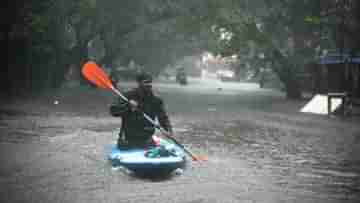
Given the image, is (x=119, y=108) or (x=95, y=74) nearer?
(x=119, y=108)

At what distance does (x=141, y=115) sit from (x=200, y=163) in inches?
74.0

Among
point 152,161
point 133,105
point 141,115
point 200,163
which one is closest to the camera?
point 152,161

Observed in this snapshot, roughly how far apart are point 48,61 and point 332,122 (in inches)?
785

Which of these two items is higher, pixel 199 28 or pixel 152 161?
pixel 199 28

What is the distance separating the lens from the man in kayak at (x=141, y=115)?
10.4m

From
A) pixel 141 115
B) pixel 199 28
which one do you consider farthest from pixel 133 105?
pixel 199 28

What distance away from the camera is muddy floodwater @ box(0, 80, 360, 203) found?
29.2 feet

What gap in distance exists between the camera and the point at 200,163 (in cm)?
1169

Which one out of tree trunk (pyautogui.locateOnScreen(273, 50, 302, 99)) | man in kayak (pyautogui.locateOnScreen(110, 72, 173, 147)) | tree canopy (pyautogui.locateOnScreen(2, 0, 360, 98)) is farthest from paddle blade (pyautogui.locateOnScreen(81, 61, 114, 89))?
tree trunk (pyautogui.locateOnScreen(273, 50, 302, 99))

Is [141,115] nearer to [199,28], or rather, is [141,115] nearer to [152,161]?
[152,161]

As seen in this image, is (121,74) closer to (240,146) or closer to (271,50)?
(271,50)

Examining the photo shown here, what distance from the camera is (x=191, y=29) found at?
120ft

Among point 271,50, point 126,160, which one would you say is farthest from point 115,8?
point 126,160

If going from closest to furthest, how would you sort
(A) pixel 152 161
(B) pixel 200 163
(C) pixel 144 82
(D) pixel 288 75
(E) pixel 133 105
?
(A) pixel 152 161, (E) pixel 133 105, (C) pixel 144 82, (B) pixel 200 163, (D) pixel 288 75
